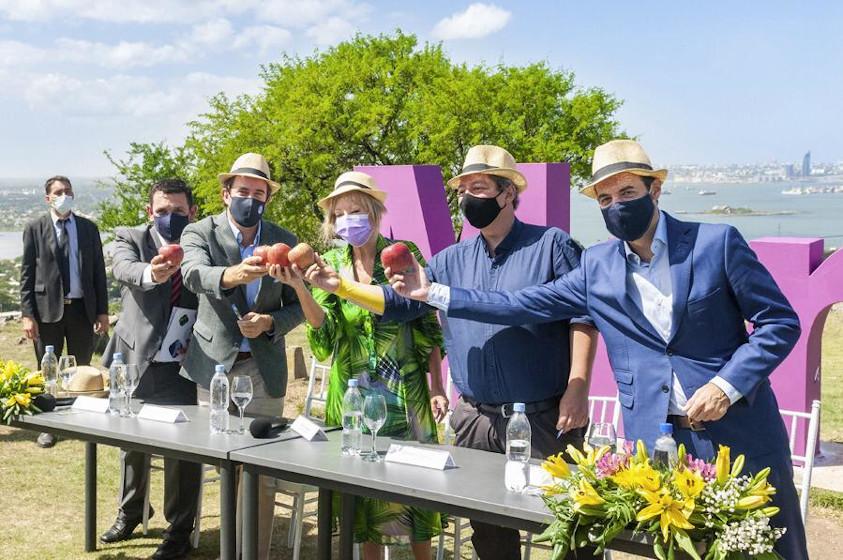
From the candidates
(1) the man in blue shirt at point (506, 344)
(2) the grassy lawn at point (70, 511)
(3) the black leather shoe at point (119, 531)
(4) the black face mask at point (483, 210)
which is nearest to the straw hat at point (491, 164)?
(1) the man in blue shirt at point (506, 344)

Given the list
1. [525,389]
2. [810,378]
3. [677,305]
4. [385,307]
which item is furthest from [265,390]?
[810,378]

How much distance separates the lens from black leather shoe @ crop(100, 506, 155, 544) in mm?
5500

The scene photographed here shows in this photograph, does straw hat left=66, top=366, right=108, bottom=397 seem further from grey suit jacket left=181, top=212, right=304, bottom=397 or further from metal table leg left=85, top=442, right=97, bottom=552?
grey suit jacket left=181, top=212, right=304, bottom=397

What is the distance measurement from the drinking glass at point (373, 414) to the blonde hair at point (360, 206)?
0.95 m

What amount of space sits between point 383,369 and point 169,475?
1.88 meters

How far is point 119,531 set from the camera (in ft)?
18.1

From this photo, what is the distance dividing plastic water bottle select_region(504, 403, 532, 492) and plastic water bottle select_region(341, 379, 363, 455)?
712mm

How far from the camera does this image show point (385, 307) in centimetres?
398

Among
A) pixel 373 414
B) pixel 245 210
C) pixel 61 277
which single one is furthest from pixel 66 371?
pixel 61 277

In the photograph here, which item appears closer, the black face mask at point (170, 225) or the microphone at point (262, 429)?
the microphone at point (262, 429)

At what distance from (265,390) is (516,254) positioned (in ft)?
5.63

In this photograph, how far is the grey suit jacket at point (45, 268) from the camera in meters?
7.64

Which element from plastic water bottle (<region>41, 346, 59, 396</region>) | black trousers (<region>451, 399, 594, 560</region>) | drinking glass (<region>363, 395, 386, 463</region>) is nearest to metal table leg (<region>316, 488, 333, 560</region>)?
drinking glass (<region>363, 395, 386, 463</region>)

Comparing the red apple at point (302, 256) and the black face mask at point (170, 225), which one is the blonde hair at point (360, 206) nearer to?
the red apple at point (302, 256)
